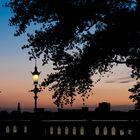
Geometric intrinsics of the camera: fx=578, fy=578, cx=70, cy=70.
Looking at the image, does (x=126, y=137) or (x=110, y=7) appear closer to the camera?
(x=110, y=7)

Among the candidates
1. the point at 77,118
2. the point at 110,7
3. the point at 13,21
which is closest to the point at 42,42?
the point at 13,21

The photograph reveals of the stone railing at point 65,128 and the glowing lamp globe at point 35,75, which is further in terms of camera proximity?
the glowing lamp globe at point 35,75

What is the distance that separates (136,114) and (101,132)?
298 cm

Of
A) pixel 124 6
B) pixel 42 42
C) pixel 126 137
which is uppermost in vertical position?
pixel 124 6

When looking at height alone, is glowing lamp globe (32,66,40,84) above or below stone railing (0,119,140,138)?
above

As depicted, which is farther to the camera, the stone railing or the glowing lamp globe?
the glowing lamp globe

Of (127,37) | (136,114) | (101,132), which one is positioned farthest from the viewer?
(101,132)

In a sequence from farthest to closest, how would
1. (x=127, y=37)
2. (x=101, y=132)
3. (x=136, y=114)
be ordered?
(x=101, y=132) < (x=136, y=114) < (x=127, y=37)

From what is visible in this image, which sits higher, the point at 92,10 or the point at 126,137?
the point at 92,10

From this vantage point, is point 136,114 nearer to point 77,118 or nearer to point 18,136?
point 77,118

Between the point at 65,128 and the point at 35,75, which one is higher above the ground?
the point at 35,75

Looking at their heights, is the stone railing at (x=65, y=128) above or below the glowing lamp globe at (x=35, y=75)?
below

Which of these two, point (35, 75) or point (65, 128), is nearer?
point (65, 128)

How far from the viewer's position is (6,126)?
29125mm
